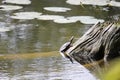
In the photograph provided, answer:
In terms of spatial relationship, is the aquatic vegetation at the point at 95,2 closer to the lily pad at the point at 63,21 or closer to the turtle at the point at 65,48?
the lily pad at the point at 63,21

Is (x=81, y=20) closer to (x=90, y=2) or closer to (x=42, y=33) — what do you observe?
(x=42, y=33)

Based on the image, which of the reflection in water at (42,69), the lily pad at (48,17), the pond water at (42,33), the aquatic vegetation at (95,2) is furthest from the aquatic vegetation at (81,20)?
the reflection in water at (42,69)

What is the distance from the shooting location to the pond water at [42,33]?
2.76 metres

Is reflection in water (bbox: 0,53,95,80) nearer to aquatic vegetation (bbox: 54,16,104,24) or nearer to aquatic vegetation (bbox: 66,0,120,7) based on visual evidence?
aquatic vegetation (bbox: 54,16,104,24)

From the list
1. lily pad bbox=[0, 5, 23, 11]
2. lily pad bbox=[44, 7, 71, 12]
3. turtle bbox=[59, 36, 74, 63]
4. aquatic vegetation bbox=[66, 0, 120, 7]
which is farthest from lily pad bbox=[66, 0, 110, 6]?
turtle bbox=[59, 36, 74, 63]

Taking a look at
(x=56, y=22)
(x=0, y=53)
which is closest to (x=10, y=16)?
(x=56, y=22)

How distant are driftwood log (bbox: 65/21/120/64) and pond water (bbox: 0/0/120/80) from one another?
0.16 m

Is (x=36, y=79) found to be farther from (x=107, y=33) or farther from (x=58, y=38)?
(x=58, y=38)

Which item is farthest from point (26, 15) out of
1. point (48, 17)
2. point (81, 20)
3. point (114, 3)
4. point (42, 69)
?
point (42, 69)

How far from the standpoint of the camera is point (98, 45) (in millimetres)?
3145

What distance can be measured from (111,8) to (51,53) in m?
2.30

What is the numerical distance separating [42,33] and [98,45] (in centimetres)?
83

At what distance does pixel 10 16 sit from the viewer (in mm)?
4484

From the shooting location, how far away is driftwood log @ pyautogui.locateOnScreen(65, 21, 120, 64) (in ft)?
10.2
